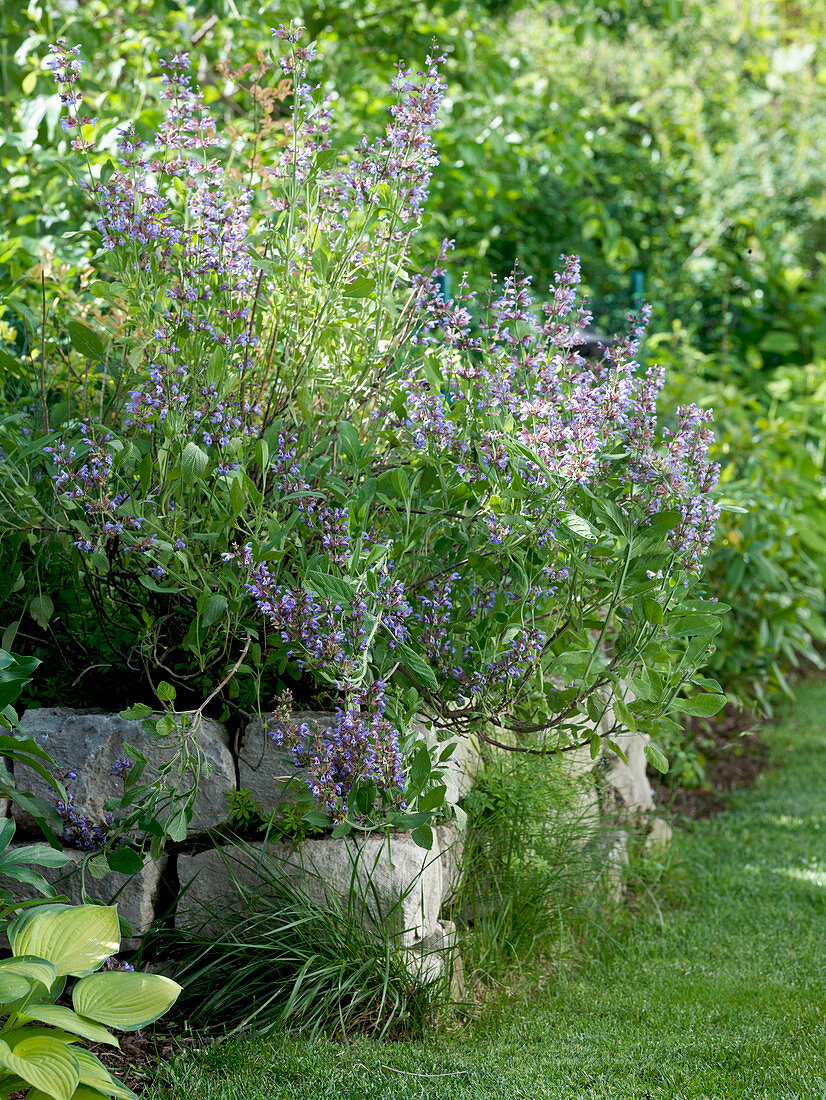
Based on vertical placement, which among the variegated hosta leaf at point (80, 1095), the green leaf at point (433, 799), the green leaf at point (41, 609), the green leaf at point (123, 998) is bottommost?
the variegated hosta leaf at point (80, 1095)

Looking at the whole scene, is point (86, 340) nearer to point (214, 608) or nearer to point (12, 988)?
point (214, 608)

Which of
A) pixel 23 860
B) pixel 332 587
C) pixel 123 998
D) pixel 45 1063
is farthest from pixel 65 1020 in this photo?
pixel 332 587

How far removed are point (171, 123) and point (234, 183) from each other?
0.90ft

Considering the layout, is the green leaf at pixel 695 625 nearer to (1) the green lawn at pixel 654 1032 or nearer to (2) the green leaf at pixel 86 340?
(1) the green lawn at pixel 654 1032

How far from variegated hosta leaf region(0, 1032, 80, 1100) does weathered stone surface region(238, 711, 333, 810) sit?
913 mm

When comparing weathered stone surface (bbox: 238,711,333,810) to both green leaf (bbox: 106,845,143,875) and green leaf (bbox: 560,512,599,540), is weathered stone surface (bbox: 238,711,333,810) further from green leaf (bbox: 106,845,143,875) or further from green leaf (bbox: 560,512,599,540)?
green leaf (bbox: 560,512,599,540)

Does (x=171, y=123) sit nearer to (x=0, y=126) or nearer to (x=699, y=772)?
(x=0, y=126)

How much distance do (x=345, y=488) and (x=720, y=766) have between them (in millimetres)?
2810

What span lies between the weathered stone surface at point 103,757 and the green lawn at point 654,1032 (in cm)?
59

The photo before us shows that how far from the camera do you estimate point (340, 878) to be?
8.08ft

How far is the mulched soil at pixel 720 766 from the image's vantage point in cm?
414

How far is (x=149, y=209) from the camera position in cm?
242

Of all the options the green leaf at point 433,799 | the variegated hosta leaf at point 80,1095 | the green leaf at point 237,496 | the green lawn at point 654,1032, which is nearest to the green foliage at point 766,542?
the green lawn at point 654,1032

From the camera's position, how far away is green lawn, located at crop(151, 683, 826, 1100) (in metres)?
2.05
